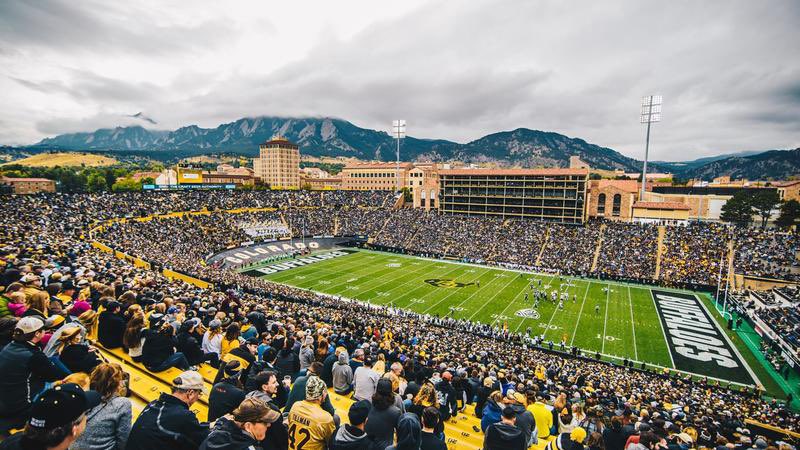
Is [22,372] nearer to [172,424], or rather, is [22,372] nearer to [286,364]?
[172,424]

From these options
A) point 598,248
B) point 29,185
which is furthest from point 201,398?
point 29,185

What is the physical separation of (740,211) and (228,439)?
2961 inches

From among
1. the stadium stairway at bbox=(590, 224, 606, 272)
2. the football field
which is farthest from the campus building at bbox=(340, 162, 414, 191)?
the stadium stairway at bbox=(590, 224, 606, 272)

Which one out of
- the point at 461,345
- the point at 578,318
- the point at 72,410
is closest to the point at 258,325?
the point at 72,410

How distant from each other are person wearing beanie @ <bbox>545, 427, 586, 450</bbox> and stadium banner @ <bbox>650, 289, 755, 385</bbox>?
22.0 meters

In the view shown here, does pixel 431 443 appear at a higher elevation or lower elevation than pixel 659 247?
higher

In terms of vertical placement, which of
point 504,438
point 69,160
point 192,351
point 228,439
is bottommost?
point 192,351

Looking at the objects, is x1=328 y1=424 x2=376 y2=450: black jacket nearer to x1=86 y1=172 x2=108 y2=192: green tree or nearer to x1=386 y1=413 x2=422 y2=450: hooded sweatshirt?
x1=386 y1=413 x2=422 y2=450: hooded sweatshirt

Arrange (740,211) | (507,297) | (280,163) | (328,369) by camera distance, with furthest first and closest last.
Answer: (280,163) < (740,211) < (507,297) < (328,369)

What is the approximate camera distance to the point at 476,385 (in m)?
8.92

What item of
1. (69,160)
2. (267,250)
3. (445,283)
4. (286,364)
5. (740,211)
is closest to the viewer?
(286,364)

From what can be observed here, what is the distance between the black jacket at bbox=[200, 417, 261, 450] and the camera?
3.24 m

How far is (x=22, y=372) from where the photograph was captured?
4328 mm

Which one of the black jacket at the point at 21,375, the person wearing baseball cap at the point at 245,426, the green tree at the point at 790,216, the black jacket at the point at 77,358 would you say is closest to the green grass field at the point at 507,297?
the person wearing baseball cap at the point at 245,426
